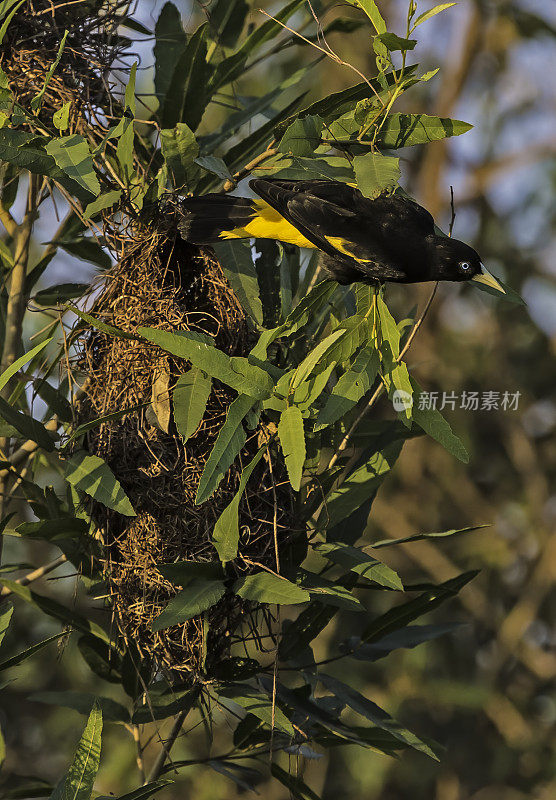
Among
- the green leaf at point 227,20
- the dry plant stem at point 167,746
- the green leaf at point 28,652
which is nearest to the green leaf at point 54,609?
the green leaf at point 28,652

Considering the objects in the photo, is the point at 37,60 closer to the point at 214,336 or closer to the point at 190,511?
the point at 214,336

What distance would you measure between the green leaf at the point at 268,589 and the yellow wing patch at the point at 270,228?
0.79 meters

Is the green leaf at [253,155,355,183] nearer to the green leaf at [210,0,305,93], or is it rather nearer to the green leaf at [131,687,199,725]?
the green leaf at [210,0,305,93]

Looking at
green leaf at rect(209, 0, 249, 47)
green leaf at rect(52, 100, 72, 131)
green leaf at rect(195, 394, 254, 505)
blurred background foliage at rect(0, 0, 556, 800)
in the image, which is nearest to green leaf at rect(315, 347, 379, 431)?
green leaf at rect(195, 394, 254, 505)

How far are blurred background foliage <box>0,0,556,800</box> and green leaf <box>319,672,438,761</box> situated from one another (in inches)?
146

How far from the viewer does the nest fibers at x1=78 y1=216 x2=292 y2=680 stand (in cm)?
221

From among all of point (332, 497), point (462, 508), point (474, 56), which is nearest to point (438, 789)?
point (462, 508)

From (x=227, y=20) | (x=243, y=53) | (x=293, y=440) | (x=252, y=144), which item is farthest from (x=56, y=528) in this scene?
(x=227, y=20)

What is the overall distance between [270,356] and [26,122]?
0.76 metres

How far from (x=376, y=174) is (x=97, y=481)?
88 cm

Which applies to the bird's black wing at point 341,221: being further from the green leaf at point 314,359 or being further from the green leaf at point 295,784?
the green leaf at point 295,784

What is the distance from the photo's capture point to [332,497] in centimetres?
238

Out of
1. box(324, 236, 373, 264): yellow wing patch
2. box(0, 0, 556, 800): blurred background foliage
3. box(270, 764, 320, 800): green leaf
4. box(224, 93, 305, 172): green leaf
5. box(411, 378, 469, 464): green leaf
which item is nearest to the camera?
box(411, 378, 469, 464): green leaf

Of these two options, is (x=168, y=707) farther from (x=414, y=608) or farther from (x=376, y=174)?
(x=376, y=174)
